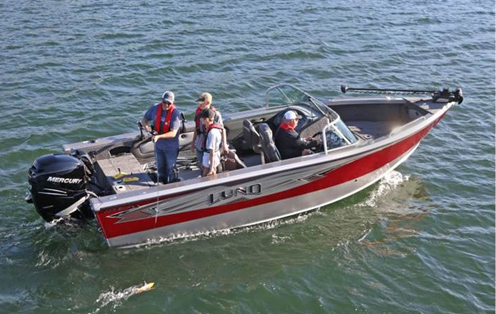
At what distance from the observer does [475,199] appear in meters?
11.3

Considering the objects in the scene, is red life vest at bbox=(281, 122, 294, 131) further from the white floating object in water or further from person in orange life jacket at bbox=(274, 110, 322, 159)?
the white floating object in water

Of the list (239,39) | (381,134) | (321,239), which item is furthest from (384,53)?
(321,239)

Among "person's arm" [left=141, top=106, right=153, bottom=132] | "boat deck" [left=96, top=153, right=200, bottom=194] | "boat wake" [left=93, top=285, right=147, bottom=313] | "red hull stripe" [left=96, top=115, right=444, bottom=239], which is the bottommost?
"boat wake" [left=93, top=285, right=147, bottom=313]

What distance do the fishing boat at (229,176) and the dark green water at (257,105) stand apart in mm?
398

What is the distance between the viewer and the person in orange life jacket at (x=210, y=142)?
9102mm

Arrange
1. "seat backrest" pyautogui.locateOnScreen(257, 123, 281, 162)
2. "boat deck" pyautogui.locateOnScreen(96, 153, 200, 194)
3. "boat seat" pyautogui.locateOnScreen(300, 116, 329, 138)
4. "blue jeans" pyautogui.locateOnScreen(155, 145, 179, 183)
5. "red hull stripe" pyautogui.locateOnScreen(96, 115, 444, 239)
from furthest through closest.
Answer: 1. "boat seat" pyautogui.locateOnScreen(300, 116, 329, 138)
2. "seat backrest" pyautogui.locateOnScreen(257, 123, 281, 162)
3. "blue jeans" pyautogui.locateOnScreen(155, 145, 179, 183)
4. "boat deck" pyautogui.locateOnScreen(96, 153, 200, 194)
5. "red hull stripe" pyautogui.locateOnScreen(96, 115, 444, 239)

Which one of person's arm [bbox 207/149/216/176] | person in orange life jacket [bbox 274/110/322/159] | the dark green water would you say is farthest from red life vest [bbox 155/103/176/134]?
person in orange life jacket [bbox 274/110/322/159]

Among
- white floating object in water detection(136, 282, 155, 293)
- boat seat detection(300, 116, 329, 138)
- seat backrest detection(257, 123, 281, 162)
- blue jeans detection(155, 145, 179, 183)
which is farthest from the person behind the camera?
boat seat detection(300, 116, 329, 138)

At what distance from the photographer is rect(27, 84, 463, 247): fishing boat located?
8.80 m

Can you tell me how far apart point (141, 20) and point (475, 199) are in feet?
38.5

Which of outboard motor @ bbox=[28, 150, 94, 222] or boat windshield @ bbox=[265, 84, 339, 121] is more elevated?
boat windshield @ bbox=[265, 84, 339, 121]

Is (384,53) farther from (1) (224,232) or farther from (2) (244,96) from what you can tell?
(1) (224,232)

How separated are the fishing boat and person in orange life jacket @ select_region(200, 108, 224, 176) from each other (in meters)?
0.21

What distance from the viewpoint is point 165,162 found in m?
9.79
